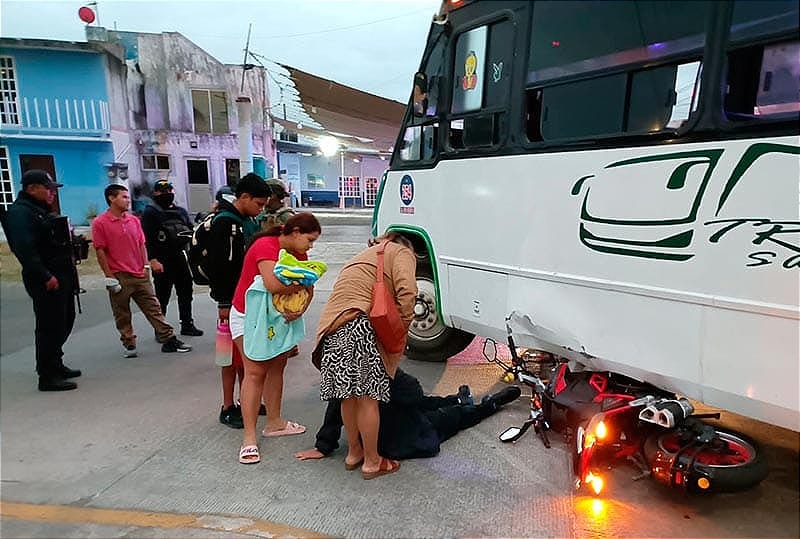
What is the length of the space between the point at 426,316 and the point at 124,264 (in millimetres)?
3005

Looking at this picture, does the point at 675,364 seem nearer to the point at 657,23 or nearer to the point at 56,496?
the point at 657,23

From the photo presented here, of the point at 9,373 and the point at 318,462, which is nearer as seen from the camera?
the point at 9,373

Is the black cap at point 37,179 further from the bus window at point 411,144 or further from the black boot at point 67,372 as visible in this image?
the bus window at point 411,144

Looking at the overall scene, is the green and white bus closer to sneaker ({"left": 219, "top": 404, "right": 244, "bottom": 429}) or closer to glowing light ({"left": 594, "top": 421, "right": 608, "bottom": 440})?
glowing light ({"left": 594, "top": 421, "right": 608, "bottom": 440})

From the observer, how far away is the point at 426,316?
4.55 meters

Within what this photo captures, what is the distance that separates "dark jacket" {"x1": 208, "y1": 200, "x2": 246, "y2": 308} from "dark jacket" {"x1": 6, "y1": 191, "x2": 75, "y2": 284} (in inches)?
38.8

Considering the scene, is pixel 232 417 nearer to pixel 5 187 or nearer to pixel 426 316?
pixel 426 316

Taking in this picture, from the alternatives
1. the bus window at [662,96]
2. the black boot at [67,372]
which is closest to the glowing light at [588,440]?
the bus window at [662,96]

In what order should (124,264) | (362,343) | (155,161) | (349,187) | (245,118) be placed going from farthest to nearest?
(349,187), (155,161), (245,118), (124,264), (362,343)

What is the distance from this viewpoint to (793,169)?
1937 millimetres

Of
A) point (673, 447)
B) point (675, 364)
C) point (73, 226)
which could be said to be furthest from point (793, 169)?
point (73, 226)

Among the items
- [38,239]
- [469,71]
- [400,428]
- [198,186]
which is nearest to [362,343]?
[400,428]

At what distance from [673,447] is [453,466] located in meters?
1.21

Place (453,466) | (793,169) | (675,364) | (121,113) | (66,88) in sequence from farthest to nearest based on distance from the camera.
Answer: (121,113), (66,88), (453,466), (675,364), (793,169)
